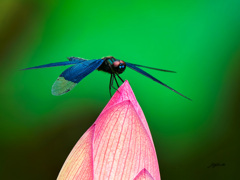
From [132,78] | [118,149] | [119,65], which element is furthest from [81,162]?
[132,78]

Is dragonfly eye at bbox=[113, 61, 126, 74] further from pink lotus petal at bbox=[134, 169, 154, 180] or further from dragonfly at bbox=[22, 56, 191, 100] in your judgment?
pink lotus petal at bbox=[134, 169, 154, 180]

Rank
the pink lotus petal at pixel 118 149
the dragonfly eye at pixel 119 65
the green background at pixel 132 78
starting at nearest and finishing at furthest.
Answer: the pink lotus petal at pixel 118 149 → the dragonfly eye at pixel 119 65 → the green background at pixel 132 78

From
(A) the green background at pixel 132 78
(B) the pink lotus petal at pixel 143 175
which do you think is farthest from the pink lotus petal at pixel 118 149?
(A) the green background at pixel 132 78

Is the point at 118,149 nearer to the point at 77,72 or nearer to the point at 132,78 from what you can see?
the point at 77,72

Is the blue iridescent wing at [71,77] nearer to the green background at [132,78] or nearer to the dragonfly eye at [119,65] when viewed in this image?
the dragonfly eye at [119,65]

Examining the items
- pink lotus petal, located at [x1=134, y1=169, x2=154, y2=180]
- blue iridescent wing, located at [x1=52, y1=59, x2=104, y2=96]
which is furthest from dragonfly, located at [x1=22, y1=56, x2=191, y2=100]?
pink lotus petal, located at [x1=134, y1=169, x2=154, y2=180]

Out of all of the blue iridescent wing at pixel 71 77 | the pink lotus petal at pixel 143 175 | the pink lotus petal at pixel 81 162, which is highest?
the blue iridescent wing at pixel 71 77
